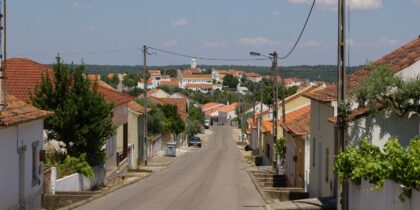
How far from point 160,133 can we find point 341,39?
57031 millimetres

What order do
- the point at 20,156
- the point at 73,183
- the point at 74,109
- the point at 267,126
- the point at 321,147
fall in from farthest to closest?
the point at 267,126
the point at 74,109
the point at 73,183
the point at 321,147
the point at 20,156

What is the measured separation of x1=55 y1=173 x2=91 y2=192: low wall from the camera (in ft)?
88.3

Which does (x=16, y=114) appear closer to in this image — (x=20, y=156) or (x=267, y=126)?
(x=20, y=156)

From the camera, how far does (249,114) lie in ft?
396

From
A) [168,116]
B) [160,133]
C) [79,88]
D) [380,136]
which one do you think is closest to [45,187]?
[79,88]

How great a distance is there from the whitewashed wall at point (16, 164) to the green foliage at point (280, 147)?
21087 mm

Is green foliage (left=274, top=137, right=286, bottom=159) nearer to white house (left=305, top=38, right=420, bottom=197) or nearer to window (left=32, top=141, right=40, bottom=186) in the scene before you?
white house (left=305, top=38, right=420, bottom=197)

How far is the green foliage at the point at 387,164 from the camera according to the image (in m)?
11.4

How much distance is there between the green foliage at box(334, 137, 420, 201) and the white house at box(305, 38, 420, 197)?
4.15m

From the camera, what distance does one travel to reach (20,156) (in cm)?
2066

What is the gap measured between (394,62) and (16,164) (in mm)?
11003

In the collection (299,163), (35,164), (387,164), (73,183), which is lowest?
(73,183)

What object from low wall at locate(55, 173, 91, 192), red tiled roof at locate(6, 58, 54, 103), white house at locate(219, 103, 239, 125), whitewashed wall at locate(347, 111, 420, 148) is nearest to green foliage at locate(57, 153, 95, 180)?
low wall at locate(55, 173, 91, 192)

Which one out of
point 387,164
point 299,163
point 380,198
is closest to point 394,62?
point 380,198
